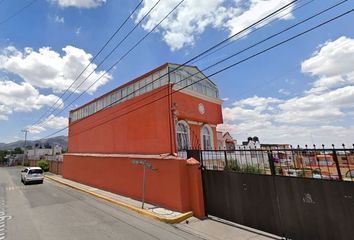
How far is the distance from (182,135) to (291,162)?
11799mm

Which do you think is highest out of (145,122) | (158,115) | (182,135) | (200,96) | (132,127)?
(200,96)

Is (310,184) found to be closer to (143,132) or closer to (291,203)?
(291,203)

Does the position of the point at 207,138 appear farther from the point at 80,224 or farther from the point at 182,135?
the point at 80,224

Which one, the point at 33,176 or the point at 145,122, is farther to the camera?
the point at 33,176

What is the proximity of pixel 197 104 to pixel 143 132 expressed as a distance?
513 centimetres

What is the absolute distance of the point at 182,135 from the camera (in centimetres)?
1834

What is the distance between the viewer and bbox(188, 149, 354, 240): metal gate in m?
5.75

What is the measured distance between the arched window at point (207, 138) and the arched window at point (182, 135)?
2556mm

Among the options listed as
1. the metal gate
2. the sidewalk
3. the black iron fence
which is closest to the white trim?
the black iron fence

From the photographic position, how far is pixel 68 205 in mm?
11656

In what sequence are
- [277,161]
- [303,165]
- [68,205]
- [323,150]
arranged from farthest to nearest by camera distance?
[68,205], [277,161], [303,165], [323,150]

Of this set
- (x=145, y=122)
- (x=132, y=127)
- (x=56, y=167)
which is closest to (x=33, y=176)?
(x=56, y=167)

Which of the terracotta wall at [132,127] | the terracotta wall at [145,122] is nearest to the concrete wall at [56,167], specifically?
the terracotta wall at [132,127]

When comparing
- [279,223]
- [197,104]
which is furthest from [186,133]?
[279,223]
